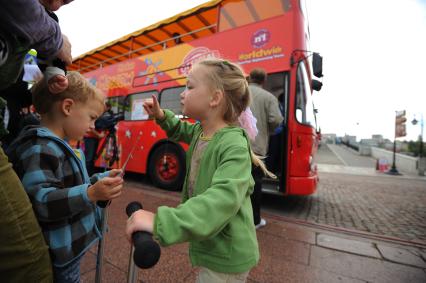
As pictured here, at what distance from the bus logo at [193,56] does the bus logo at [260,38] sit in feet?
2.63

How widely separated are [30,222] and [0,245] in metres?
0.09

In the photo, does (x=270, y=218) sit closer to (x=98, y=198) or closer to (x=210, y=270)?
(x=210, y=270)

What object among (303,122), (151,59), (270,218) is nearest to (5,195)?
A: (270,218)

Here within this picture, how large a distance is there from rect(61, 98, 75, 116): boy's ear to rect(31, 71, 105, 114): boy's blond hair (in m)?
0.02

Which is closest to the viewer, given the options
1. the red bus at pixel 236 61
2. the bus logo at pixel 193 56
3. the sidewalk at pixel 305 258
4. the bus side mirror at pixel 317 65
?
the sidewalk at pixel 305 258

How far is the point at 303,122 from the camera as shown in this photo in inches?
162

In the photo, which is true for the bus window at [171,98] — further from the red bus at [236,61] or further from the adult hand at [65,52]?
the adult hand at [65,52]

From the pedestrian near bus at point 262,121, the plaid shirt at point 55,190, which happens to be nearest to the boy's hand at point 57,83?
the plaid shirt at point 55,190

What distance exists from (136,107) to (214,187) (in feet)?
18.2

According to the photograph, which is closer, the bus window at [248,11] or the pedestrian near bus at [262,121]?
the pedestrian near bus at [262,121]

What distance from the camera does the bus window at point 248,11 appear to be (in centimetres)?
427

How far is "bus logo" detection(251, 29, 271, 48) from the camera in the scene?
14.0 feet

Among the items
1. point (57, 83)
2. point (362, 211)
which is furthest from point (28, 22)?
point (362, 211)

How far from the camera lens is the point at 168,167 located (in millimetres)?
5172
